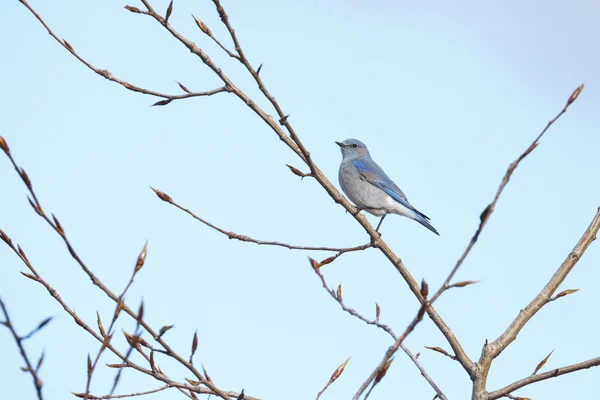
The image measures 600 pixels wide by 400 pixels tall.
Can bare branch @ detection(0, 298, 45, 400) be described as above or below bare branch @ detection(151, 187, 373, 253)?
below

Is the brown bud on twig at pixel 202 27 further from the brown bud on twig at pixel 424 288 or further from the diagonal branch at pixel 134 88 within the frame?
the brown bud on twig at pixel 424 288

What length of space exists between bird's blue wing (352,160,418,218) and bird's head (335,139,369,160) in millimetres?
621

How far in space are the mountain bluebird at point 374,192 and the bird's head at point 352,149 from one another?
629 mm

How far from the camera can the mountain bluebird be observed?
33.7 feet

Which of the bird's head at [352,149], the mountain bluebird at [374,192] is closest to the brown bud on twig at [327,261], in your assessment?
the mountain bluebird at [374,192]

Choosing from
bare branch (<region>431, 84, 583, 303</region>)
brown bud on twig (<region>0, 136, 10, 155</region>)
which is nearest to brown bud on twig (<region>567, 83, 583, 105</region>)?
bare branch (<region>431, 84, 583, 303</region>)

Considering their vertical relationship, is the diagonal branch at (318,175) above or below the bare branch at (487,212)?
above

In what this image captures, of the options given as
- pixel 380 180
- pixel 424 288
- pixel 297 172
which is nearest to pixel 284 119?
pixel 297 172

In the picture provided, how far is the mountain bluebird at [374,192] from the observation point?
404 inches

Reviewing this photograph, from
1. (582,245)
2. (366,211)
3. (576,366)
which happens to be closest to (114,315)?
(576,366)

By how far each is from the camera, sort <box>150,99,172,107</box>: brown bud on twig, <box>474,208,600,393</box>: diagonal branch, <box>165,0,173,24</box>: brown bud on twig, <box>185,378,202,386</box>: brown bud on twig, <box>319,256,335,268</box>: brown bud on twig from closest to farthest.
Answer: <box>185,378,202,386</box>: brown bud on twig
<box>165,0,173,24</box>: brown bud on twig
<box>150,99,172,107</box>: brown bud on twig
<box>474,208,600,393</box>: diagonal branch
<box>319,256,335,268</box>: brown bud on twig

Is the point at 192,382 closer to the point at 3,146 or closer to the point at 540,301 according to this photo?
the point at 3,146

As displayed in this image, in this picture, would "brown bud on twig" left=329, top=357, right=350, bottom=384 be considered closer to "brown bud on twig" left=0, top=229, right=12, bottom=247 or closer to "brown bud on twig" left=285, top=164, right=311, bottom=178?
"brown bud on twig" left=285, top=164, right=311, bottom=178

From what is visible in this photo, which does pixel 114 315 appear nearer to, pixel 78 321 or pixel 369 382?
pixel 78 321
